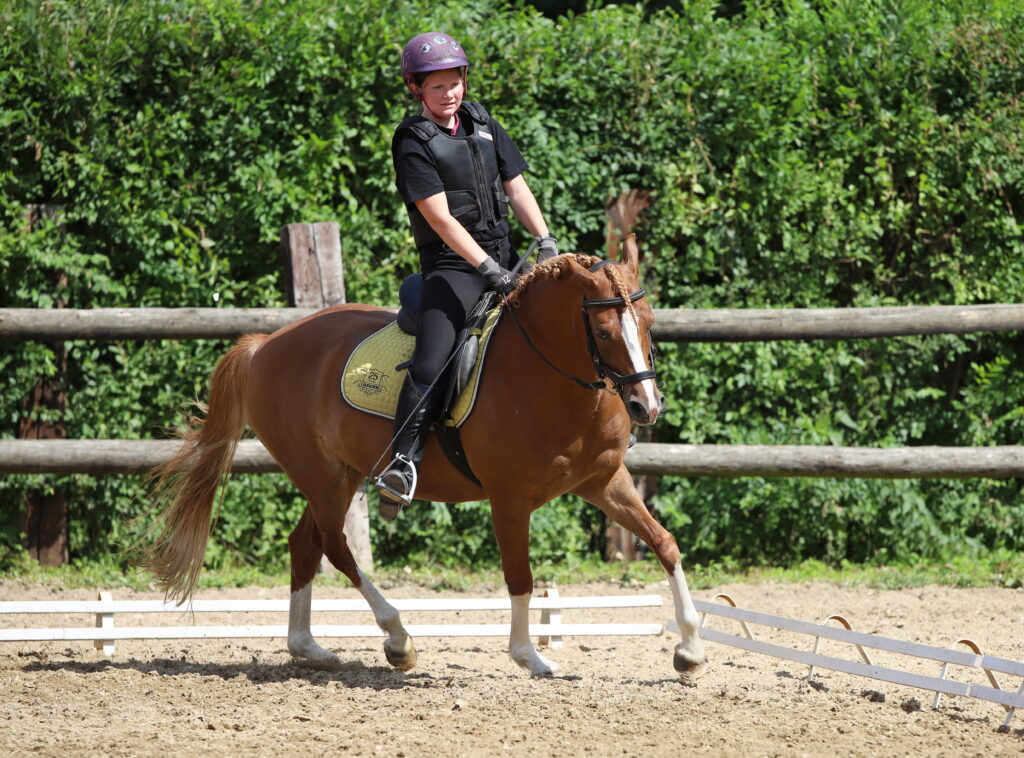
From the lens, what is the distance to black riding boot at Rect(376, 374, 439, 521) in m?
5.15

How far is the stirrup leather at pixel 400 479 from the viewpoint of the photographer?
514 centimetres

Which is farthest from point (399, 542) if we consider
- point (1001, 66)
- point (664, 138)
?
point (1001, 66)

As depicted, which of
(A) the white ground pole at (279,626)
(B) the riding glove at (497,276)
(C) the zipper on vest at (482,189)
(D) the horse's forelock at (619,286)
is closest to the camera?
(D) the horse's forelock at (619,286)

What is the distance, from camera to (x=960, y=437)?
28.6 ft

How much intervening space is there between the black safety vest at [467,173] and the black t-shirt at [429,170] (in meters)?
0.03

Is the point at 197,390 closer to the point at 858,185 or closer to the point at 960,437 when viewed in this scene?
the point at 858,185

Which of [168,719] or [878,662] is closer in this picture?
[168,719]

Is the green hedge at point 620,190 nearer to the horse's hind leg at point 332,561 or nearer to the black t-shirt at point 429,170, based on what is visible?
the horse's hind leg at point 332,561

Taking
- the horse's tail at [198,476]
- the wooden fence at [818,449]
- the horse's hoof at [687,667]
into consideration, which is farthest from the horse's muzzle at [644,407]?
the wooden fence at [818,449]


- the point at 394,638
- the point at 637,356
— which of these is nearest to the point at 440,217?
the point at 637,356

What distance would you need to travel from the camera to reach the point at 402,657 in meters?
5.58

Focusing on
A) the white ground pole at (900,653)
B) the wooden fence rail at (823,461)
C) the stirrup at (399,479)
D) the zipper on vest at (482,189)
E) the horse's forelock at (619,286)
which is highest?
the zipper on vest at (482,189)

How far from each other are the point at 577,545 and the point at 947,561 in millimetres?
2749

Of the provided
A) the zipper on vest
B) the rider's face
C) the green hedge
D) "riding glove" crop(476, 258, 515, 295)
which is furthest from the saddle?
the green hedge
